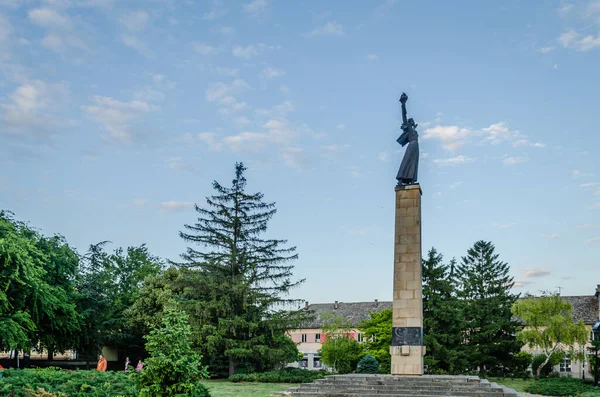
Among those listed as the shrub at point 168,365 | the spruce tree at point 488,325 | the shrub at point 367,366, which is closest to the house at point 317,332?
the spruce tree at point 488,325

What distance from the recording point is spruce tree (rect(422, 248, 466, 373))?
35031 mm

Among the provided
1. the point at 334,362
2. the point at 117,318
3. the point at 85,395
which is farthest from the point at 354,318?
the point at 85,395

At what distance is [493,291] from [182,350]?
3670 centimetres

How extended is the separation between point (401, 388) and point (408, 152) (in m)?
8.62

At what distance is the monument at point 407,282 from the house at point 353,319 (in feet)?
94.3

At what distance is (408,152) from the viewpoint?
21844mm

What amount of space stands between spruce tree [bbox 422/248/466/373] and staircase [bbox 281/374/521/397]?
17018mm

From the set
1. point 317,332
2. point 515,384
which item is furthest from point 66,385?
point 317,332

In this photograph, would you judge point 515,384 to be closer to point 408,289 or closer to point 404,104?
point 408,289

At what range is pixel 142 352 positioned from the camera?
4166 centimetres

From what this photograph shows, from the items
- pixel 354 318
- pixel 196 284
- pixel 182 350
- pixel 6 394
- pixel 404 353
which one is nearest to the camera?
pixel 182 350

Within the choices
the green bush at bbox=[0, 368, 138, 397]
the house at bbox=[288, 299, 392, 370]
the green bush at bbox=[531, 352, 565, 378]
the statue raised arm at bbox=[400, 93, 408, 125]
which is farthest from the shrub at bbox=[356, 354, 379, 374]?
the house at bbox=[288, 299, 392, 370]

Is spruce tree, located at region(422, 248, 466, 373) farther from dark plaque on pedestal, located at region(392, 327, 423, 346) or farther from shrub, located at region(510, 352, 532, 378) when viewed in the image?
dark plaque on pedestal, located at region(392, 327, 423, 346)

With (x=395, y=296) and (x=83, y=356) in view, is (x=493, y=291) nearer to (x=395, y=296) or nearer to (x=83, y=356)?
(x=395, y=296)
